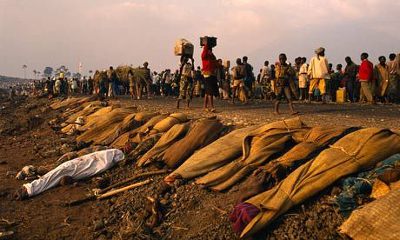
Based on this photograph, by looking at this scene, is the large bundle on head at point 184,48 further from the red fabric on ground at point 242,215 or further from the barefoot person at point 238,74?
the red fabric on ground at point 242,215

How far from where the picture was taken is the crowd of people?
9.78 m

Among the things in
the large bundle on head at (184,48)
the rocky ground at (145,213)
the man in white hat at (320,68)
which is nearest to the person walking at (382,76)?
the man in white hat at (320,68)

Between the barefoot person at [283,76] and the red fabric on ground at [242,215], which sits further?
the barefoot person at [283,76]

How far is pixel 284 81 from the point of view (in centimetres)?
911

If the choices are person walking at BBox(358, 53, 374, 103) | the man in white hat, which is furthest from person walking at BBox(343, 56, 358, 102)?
the man in white hat

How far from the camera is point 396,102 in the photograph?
46.0ft

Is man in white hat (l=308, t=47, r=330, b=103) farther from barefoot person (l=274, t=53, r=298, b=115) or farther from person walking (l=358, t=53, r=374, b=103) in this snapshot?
barefoot person (l=274, t=53, r=298, b=115)

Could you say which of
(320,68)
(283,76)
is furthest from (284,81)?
(320,68)

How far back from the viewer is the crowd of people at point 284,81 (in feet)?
32.1

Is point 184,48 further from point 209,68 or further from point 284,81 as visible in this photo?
point 284,81

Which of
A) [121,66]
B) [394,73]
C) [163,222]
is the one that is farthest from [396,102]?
[121,66]

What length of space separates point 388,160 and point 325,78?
709cm

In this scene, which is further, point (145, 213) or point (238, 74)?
point (238, 74)

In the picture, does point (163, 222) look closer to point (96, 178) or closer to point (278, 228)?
point (278, 228)
